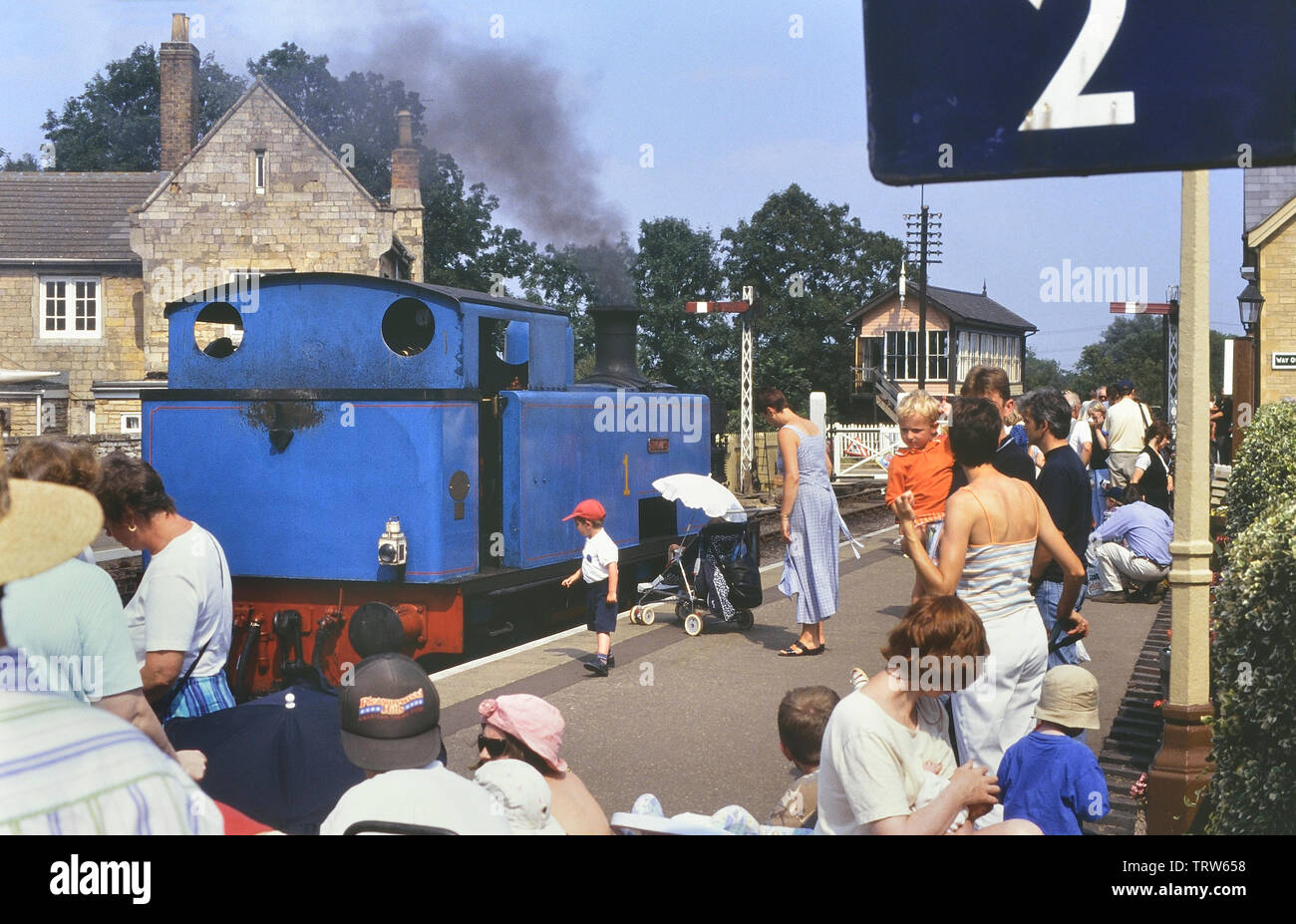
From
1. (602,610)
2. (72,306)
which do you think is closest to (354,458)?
(602,610)

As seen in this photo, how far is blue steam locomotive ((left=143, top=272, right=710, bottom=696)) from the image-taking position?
8.93 metres

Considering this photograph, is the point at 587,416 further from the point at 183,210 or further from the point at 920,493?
the point at 183,210

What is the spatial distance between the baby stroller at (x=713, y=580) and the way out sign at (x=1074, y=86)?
858cm

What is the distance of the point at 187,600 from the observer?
14.5 ft

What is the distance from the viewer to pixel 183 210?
35.0 meters

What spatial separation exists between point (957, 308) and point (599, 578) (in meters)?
46.3

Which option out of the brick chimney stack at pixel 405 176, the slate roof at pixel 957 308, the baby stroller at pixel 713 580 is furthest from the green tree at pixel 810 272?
the baby stroller at pixel 713 580

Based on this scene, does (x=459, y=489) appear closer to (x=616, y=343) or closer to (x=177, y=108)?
(x=616, y=343)

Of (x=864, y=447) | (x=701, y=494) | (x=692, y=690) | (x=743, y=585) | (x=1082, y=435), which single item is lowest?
(x=692, y=690)

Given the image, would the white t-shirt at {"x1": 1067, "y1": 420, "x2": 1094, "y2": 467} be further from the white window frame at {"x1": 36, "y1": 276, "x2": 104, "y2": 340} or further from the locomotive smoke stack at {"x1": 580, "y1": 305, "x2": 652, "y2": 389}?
the white window frame at {"x1": 36, "y1": 276, "x2": 104, "y2": 340}

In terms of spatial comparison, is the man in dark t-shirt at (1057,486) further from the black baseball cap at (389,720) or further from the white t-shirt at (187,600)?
the white t-shirt at (187,600)

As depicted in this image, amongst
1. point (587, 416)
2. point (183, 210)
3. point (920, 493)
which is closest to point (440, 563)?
point (587, 416)

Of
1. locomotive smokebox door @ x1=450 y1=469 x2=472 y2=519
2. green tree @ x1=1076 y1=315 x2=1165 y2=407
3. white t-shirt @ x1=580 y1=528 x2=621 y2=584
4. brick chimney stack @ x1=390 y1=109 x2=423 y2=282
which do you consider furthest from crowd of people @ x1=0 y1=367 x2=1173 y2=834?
green tree @ x1=1076 y1=315 x2=1165 y2=407
